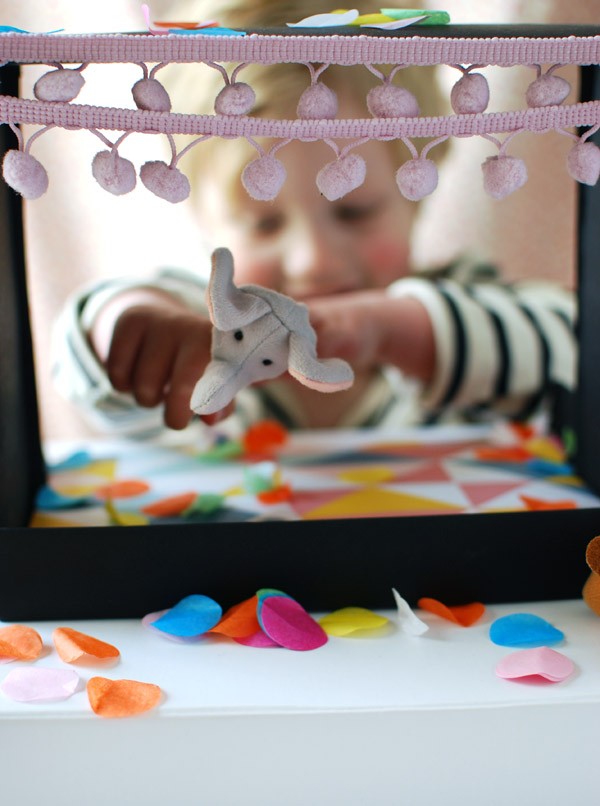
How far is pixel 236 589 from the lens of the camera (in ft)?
1.53

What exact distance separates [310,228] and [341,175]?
531mm

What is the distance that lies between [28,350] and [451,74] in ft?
1.99

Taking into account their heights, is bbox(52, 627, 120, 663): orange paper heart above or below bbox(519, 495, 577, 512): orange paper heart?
below

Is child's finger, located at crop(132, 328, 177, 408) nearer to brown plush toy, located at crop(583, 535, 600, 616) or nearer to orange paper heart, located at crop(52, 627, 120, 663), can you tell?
orange paper heart, located at crop(52, 627, 120, 663)

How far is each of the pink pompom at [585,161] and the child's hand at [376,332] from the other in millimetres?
192

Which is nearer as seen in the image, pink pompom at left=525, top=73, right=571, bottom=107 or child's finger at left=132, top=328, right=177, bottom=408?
pink pompom at left=525, top=73, right=571, bottom=107

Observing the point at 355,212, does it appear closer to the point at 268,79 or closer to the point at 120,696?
the point at 268,79

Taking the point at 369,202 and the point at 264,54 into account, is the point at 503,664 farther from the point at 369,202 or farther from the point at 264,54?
the point at 369,202

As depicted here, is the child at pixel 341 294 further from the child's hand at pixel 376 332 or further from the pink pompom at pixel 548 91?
the pink pompom at pixel 548 91

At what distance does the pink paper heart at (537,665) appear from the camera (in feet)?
1.31

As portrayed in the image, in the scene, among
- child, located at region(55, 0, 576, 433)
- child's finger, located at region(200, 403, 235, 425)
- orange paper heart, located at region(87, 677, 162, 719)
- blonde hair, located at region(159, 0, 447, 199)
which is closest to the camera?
orange paper heart, located at region(87, 677, 162, 719)

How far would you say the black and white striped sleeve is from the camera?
2.66 ft

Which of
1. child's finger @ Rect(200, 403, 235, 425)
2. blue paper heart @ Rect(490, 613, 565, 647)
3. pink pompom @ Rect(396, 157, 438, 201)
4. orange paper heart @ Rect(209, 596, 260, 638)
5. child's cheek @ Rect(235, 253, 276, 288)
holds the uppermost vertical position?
pink pompom @ Rect(396, 157, 438, 201)

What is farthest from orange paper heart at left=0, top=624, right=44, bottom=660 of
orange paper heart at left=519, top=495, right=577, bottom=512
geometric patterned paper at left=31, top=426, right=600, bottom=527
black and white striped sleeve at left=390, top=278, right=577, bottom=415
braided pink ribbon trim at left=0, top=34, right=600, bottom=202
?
black and white striped sleeve at left=390, top=278, right=577, bottom=415
